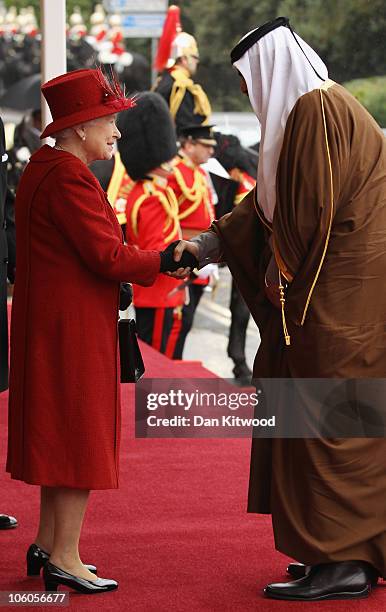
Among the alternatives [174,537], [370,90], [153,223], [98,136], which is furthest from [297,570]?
[370,90]

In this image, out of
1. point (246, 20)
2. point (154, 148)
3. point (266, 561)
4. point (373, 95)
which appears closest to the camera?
point (266, 561)

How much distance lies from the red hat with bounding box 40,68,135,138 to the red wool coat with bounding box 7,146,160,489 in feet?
0.33

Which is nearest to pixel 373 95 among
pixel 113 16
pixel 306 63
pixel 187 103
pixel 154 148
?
pixel 187 103

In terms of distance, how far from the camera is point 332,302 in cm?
375

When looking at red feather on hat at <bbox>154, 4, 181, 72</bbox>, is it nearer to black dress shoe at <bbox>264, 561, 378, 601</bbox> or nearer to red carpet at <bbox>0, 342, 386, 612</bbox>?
red carpet at <bbox>0, 342, 386, 612</bbox>

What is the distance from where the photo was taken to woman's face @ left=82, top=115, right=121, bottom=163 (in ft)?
12.1

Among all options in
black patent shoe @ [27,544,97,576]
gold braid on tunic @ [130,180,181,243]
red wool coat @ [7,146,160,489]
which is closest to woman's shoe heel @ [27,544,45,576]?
black patent shoe @ [27,544,97,576]

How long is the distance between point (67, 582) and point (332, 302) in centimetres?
108

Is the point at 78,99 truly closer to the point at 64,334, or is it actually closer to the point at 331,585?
the point at 64,334

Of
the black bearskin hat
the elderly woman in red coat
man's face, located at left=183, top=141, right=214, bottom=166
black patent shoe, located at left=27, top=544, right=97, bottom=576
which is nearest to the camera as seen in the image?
the elderly woman in red coat

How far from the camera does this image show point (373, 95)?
33.2ft

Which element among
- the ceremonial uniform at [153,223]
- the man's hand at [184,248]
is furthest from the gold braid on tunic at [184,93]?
the man's hand at [184,248]

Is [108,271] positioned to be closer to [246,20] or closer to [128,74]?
[246,20]

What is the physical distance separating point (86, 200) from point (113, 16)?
10776 mm
